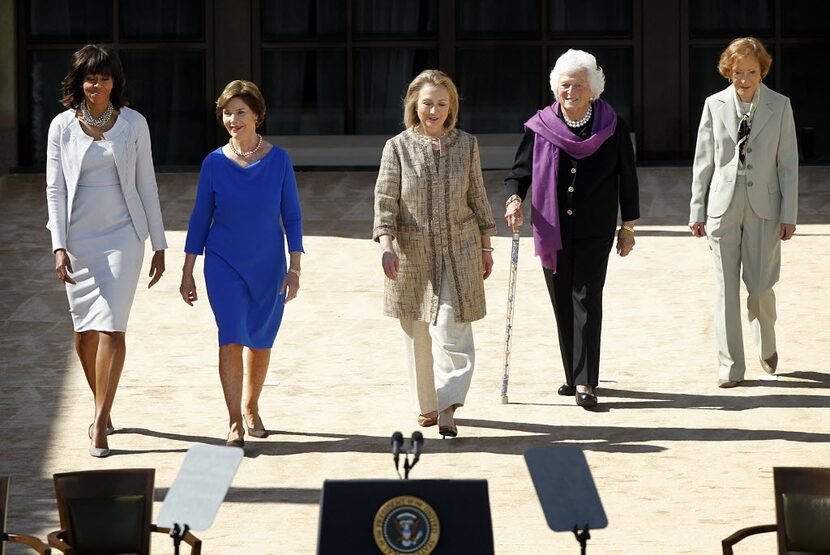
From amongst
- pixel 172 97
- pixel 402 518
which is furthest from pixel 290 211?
pixel 172 97

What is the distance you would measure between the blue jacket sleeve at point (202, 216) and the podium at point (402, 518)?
356 cm

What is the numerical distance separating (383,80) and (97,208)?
11916 millimetres

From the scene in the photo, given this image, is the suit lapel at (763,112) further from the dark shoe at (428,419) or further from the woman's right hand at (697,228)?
the dark shoe at (428,419)

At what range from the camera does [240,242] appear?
26.2 ft

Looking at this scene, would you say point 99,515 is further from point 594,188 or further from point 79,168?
point 594,188

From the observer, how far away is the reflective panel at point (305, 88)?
774 inches

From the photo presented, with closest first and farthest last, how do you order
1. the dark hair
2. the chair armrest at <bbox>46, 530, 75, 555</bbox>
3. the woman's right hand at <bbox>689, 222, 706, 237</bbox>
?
the chair armrest at <bbox>46, 530, 75, 555</bbox>
the dark hair
the woman's right hand at <bbox>689, 222, 706, 237</bbox>

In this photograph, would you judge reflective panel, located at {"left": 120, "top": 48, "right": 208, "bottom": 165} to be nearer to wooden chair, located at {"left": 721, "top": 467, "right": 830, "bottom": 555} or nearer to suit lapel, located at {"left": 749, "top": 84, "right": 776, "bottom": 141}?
suit lapel, located at {"left": 749, "top": 84, "right": 776, "bottom": 141}

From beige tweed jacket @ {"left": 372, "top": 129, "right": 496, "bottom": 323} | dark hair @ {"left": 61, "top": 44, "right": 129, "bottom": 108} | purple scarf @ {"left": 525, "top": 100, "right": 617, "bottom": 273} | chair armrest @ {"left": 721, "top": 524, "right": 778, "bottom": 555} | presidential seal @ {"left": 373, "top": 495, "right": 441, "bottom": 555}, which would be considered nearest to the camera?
presidential seal @ {"left": 373, "top": 495, "right": 441, "bottom": 555}

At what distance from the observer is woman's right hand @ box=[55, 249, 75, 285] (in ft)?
26.1

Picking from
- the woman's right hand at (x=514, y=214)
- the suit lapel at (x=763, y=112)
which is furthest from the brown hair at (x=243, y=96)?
the suit lapel at (x=763, y=112)

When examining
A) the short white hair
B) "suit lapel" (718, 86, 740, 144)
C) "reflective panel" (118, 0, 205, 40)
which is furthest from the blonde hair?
"reflective panel" (118, 0, 205, 40)

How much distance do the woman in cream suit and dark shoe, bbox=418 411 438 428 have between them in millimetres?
1851

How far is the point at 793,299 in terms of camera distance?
11.6 metres
